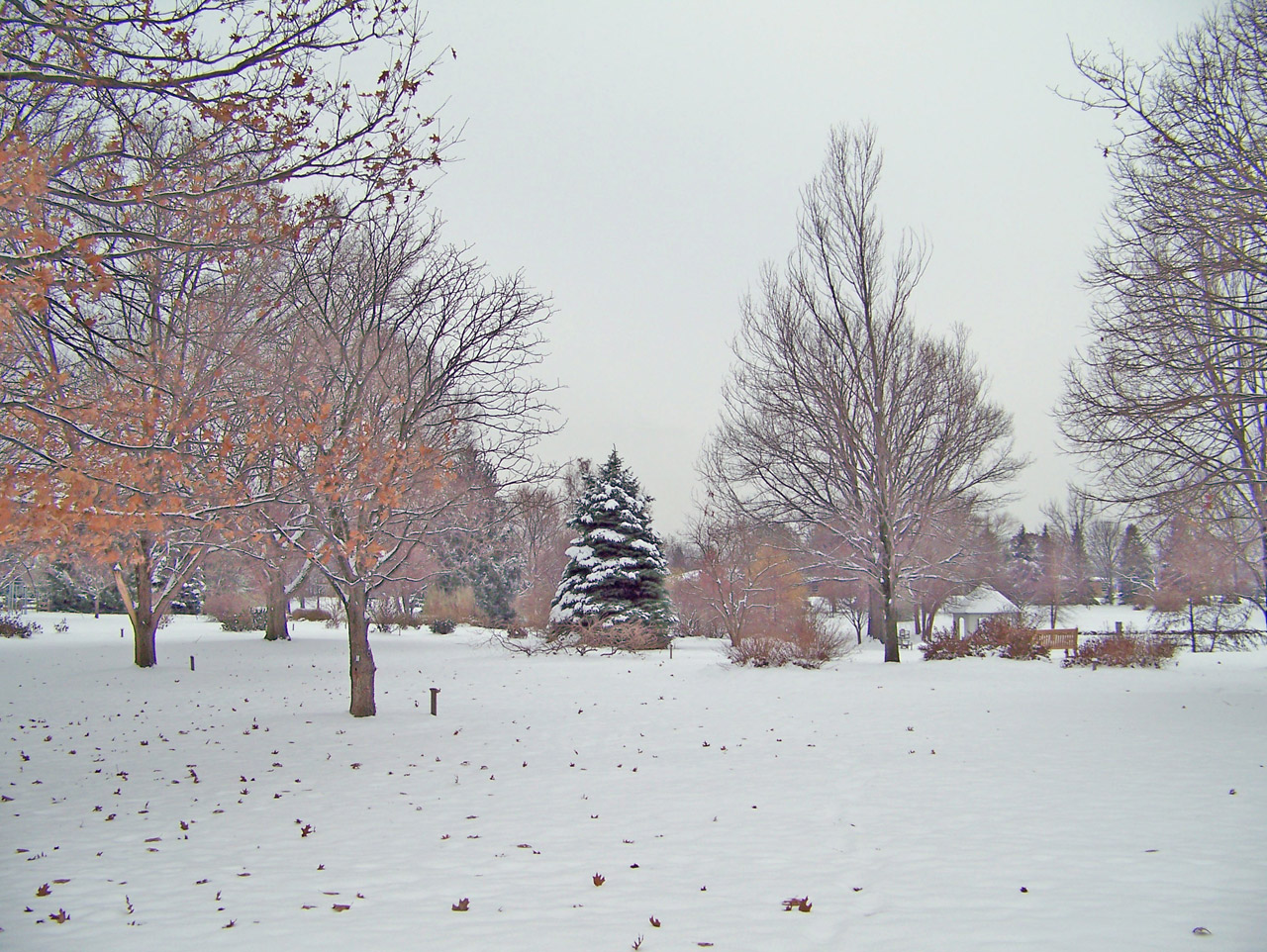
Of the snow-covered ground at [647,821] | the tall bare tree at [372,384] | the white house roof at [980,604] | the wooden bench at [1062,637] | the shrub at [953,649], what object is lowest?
the white house roof at [980,604]

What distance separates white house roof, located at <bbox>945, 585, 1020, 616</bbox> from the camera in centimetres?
4608

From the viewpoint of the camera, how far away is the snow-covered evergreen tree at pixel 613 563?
2884 cm

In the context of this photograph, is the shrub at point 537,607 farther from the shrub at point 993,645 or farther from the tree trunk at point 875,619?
the shrub at point 993,645

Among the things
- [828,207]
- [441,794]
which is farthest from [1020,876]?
[828,207]

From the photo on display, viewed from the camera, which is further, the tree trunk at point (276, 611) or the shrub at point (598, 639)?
the tree trunk at point (276, 611)

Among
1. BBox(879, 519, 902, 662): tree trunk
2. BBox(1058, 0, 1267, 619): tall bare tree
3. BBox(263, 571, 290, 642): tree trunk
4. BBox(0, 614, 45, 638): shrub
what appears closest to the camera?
BBox(1058, 0, 1267, 619): tall bare tree

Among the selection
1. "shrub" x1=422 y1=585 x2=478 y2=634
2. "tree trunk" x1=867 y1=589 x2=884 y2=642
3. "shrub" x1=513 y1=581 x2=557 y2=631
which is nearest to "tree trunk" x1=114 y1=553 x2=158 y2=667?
"shrub" x1=513 y1=581 x2=557 y2=631

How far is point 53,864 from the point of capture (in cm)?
591

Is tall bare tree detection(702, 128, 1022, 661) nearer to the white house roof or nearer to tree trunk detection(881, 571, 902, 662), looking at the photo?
tree trunk detection(881, 571, 902, 662)

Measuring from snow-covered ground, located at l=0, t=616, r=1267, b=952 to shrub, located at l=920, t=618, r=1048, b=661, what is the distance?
5.39 m

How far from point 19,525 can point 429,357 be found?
778cm

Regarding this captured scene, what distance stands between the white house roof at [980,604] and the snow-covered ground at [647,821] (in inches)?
1265

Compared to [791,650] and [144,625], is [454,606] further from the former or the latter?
[791,650]

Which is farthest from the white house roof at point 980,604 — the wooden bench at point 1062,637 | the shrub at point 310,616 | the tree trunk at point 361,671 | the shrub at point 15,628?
the shrub at point 15,628
